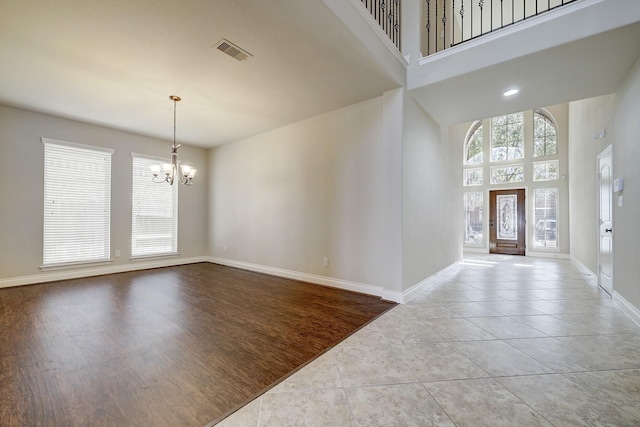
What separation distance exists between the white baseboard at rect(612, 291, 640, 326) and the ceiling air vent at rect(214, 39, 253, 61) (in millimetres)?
4630

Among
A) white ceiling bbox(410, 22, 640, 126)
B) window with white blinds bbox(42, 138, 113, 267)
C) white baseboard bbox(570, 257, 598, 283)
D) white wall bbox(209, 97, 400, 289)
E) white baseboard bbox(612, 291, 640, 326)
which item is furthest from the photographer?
white baseboard bbox(570, 257, 598, 283)

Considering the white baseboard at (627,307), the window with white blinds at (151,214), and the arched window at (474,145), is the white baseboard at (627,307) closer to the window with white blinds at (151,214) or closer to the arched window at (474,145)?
the arched window at (474,145)

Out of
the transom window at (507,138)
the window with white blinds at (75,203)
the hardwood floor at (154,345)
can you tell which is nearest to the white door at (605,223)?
the hardwood floor at (154,345)

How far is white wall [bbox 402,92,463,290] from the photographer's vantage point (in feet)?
11.3

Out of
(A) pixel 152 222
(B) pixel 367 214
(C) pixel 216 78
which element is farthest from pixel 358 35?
(A) pixel 152 222

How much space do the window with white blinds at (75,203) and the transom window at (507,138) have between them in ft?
31.6

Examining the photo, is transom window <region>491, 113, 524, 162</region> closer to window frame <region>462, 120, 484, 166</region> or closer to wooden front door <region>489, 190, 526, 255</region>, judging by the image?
window frame <region>462, 120, 484, 166</region>

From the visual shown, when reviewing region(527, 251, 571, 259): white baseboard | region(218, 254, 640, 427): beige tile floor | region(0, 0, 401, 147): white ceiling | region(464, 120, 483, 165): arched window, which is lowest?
region(218, 254, 640, 427): beige tile floor

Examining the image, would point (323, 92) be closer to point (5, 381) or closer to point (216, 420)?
point (216, 420)

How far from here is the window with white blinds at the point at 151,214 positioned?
5.30 meters

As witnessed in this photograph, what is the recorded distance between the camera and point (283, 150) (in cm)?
481

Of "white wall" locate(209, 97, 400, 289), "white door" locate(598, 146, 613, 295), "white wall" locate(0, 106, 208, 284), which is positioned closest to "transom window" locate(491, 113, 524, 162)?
"white door" locate(598, 146, 613, 295)

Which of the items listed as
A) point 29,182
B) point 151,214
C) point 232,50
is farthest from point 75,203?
point 232,50

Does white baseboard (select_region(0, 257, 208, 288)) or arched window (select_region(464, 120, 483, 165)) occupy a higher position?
arched window (select_region(464, 120, 483, 165))
